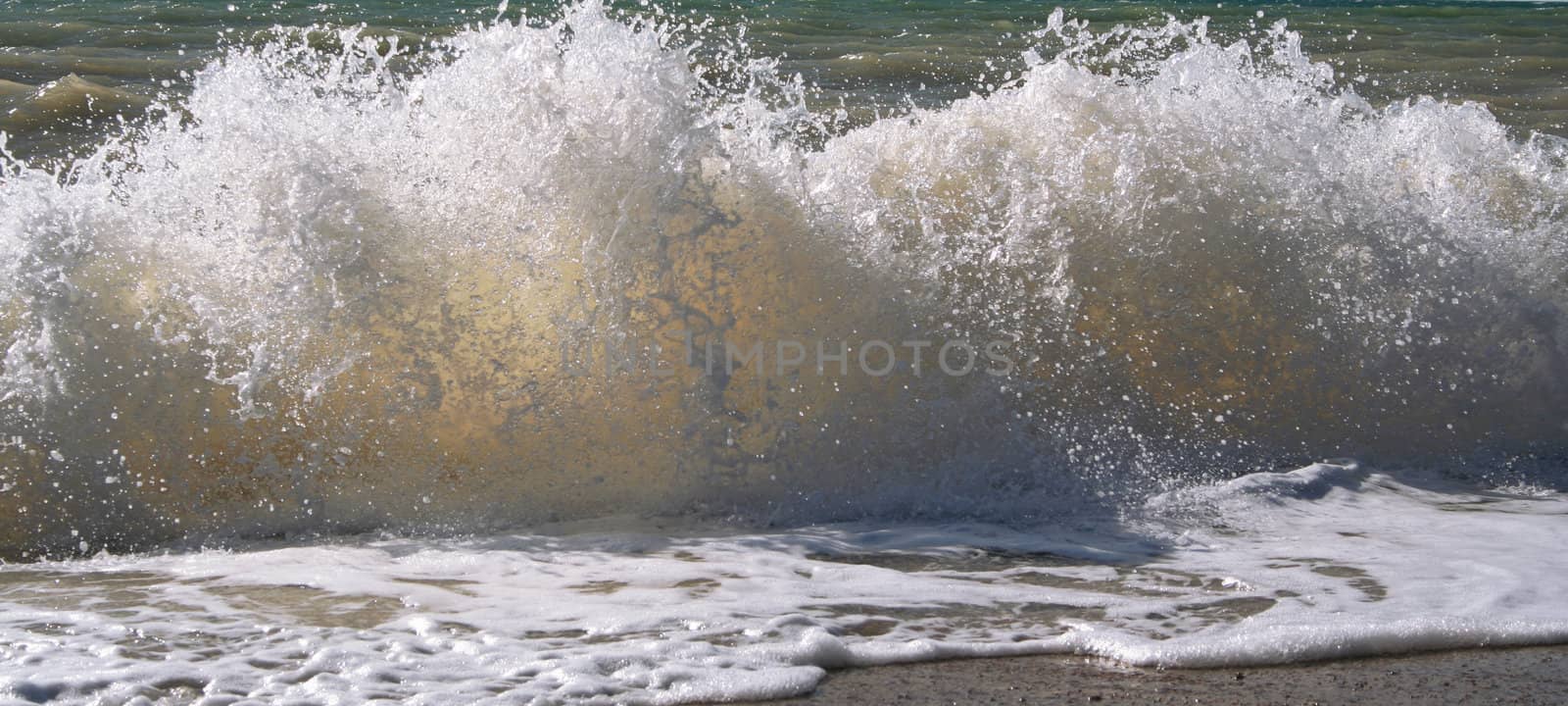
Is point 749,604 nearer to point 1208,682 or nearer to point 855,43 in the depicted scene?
point 1208,682

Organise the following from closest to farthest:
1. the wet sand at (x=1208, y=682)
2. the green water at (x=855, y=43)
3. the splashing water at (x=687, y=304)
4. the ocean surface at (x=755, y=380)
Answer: the wet sand at (x=1208, y=682)
the ocean surface at (x=755, y=380)
the splashing water at (x=687, y=304)
the green water at (x=855, y=43)

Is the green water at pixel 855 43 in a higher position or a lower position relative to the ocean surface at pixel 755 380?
higher

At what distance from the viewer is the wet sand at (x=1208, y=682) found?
246 cm

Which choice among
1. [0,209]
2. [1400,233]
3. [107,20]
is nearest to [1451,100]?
[1400,233]

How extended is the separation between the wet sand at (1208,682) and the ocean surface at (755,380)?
0.06m

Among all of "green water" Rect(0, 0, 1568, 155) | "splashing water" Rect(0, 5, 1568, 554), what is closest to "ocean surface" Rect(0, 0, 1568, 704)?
"splashing water" Rect(0, 5, 1568, 554)

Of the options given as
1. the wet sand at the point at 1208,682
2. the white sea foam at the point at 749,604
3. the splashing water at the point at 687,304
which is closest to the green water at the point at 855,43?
the splashing water at the point at 687,304

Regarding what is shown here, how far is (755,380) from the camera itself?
3.88 m

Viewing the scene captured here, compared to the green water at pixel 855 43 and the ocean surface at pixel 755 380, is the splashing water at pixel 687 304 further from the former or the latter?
the green water at pixel 855 43

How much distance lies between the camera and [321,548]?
3.35 meters

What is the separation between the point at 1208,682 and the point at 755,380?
66.6 inches

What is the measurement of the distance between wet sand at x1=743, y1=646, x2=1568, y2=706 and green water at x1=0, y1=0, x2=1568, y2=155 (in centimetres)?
464

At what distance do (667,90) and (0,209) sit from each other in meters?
1.82

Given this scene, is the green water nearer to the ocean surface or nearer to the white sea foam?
the ocean surface
